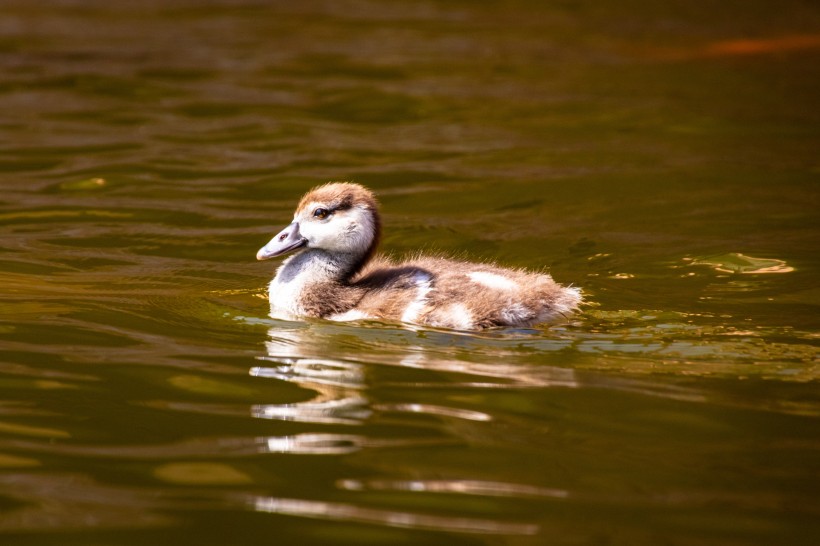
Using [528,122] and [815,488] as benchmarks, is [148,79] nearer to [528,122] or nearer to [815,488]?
[528,122]

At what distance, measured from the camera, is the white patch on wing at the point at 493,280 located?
6.86 metres

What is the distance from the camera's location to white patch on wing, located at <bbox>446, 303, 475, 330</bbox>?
22.1 feet

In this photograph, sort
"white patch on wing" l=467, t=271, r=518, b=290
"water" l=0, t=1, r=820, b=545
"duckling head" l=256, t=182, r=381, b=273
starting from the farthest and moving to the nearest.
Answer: "duckling head" l=256, t=182, r=381, b=273, "white patch on wing" l=467, t=271, r=518, b=290, "water" l=0, t=1, r=820, b=545

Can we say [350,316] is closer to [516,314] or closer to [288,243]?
[288,243]

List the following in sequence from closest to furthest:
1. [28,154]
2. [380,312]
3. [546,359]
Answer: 1. [546,359]
2. [380,312]
3. [28,154]

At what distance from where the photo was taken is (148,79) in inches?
599

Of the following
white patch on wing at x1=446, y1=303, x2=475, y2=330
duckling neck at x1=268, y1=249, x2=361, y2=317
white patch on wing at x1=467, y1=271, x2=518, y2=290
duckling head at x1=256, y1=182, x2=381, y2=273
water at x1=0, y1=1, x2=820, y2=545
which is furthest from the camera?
duckling head at x1=256, y1=182, x2=381, y2=273

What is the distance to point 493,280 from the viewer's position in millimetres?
6902

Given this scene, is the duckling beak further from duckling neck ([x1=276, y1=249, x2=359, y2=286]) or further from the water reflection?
the water reflection

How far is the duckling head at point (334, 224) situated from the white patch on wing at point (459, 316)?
80 centimetres

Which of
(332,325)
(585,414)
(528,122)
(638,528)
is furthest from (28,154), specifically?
(638,528)

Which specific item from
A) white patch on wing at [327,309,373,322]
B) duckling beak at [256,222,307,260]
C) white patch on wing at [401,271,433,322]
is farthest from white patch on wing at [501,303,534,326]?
duckling beak at [256,222,307,260]

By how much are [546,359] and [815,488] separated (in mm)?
1754

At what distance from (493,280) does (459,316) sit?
0.99 feet
